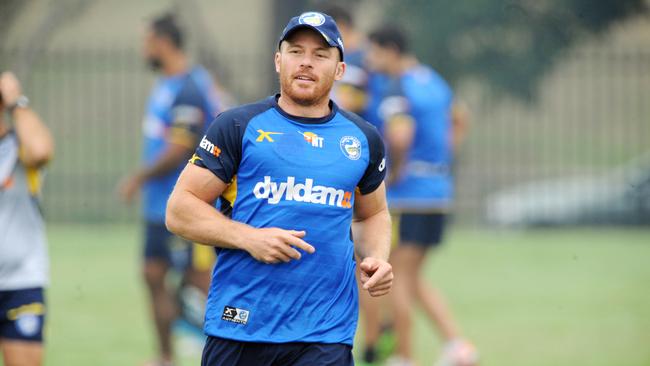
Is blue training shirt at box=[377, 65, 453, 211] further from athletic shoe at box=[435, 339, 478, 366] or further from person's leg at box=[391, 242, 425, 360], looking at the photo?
athletic shoe at box=[435, 339, 478, 366]

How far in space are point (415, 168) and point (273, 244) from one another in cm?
500

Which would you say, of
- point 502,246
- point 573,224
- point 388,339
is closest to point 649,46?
point 573,224

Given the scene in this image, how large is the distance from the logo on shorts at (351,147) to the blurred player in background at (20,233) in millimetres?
2018

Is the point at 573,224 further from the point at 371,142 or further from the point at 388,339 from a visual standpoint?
the point at 371,142

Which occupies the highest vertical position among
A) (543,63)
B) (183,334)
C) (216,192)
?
(543,63)

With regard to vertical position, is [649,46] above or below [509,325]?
above

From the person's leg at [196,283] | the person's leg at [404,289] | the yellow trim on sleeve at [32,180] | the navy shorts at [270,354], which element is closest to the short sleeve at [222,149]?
the navy shorts at [270,354]

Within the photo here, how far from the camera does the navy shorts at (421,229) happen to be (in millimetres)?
9656

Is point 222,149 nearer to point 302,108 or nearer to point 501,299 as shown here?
point 302,108

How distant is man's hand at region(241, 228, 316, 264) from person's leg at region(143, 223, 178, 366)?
4396 millimetres

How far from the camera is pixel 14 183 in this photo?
6.46 metres

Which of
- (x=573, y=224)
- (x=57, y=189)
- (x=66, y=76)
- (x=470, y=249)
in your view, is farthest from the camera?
(x=66, y=76)

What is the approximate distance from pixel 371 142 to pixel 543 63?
63.5 ft

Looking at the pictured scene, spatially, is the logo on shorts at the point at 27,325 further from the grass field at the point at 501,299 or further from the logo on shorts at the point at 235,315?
the grass field at the point at 501,299
